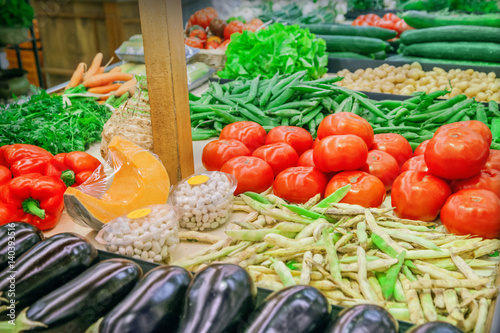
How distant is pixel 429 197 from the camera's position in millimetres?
1929

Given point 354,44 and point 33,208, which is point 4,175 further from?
point 354,44

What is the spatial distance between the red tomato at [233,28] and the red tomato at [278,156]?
360 centimetres

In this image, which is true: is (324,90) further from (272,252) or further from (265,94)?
(272,252)

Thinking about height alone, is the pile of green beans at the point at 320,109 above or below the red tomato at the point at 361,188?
above

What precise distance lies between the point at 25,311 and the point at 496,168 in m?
1.99

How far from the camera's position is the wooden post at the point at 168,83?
1.93 metres

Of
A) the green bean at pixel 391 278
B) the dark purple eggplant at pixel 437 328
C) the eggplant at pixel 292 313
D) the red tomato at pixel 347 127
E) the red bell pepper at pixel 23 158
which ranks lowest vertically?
the green bean at pixel 391 278

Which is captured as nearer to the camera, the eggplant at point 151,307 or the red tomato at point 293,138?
the eggplant at point 151,307

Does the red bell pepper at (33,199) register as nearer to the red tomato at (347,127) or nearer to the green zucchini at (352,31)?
the red tomato at (347,127)

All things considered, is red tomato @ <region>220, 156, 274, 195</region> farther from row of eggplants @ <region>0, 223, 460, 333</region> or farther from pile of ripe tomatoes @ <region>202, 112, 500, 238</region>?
row of eggplants @ <region>0, 223, 460, 333</region>

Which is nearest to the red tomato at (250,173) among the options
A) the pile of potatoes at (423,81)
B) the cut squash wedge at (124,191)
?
the cut squash wedge at (124,191)

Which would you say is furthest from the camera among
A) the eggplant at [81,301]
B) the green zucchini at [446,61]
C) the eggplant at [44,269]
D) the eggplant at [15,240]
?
the green zucchini at [446,61]

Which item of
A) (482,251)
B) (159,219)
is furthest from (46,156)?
(482,251)

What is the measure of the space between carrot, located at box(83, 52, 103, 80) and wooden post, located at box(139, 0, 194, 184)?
2509mm
